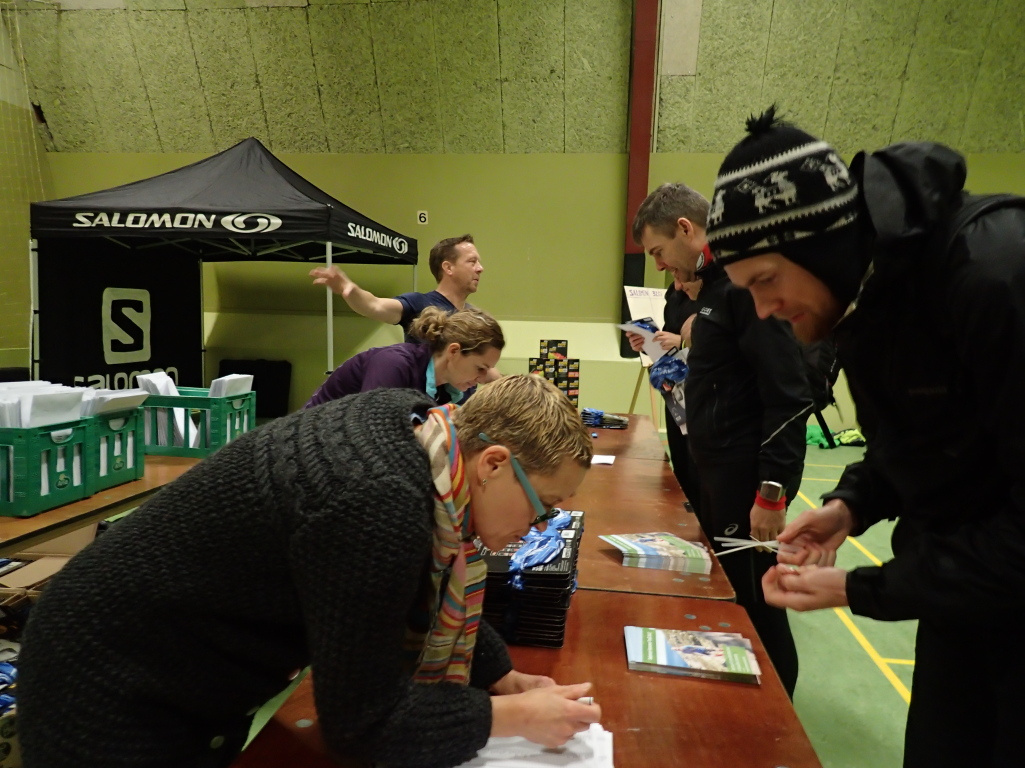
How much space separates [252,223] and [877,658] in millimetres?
4303

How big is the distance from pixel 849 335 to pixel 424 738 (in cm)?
83

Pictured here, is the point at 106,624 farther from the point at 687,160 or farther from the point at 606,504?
the point at 687,160

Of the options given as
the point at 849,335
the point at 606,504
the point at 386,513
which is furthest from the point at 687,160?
the point at 386,513

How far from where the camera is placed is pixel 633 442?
321cm

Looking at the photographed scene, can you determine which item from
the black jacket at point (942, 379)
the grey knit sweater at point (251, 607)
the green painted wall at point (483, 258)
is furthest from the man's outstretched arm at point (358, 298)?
the green painted wall at point (483, 258)

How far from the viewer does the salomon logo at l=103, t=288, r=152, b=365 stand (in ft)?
16.0

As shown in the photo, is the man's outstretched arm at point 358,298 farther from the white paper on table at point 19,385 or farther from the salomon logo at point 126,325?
the salomon logo at point 126,325

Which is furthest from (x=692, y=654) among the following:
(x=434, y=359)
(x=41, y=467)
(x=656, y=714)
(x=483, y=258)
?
(x=483, y=258)

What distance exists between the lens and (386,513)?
0.74 meters

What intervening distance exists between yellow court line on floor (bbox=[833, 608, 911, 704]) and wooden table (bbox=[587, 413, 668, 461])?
108 cm

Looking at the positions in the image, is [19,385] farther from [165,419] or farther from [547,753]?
[547,753]

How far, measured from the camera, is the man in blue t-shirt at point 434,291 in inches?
123

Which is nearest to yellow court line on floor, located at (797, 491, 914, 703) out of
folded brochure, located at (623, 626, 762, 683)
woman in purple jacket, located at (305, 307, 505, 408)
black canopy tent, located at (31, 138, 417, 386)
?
folded brochure, located at (623, 626, 762, 683)

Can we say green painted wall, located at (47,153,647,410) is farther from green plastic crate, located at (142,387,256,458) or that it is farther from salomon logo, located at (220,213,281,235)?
green plastic crate, located at (142,387,256,458)
